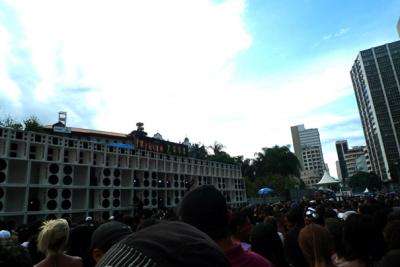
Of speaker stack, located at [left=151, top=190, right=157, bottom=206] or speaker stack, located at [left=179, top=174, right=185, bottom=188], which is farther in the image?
speaker stack, located at [left=179, top=174, right=185, bottom=188]

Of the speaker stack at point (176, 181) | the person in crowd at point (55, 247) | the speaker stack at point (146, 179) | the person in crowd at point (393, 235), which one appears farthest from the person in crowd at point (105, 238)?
the speaker stack at point (176, 181)

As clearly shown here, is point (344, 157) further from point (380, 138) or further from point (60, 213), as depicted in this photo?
point (60, 213)

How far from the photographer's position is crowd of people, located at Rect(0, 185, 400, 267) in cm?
82

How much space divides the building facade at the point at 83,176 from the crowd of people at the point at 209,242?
13.4 m

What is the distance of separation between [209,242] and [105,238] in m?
2.24

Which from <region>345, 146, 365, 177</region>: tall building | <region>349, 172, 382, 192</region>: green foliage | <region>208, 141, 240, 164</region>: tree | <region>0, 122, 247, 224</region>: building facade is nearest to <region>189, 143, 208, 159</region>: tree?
<region>208, 141, 240, 164</region>: tree

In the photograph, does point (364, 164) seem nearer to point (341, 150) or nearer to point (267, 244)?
point (341, 150)

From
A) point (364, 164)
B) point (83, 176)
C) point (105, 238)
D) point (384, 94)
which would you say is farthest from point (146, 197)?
point (364, 164)

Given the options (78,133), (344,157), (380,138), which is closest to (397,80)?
(380,138)

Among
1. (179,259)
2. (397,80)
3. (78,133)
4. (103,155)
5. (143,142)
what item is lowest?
(179,259)

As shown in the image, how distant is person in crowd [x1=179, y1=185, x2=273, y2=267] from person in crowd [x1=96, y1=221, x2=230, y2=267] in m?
1.27

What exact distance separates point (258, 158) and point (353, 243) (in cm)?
5478

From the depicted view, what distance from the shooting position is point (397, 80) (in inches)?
3226

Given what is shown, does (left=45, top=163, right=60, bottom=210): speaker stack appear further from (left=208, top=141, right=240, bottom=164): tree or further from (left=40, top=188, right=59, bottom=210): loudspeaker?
(left=208, top=141, right=240, bottom=164): tree
